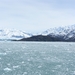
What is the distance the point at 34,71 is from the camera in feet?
66.8

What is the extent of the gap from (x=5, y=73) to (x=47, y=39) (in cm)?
14894

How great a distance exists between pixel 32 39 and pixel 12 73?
147 m

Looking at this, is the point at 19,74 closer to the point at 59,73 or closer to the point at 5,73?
the point at 5,73

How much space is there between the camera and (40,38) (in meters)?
167

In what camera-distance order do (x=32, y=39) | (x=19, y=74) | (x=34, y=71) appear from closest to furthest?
(x=19, y=74) → (x=34, y=71) → (x=32, y=39)

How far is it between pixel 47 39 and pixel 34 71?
147592 mm

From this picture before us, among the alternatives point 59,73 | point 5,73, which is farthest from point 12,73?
point 59,73

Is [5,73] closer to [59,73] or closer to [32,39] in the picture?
[59,73]

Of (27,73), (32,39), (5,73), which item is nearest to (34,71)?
(27,73)

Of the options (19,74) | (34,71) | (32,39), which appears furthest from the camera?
(32,39)

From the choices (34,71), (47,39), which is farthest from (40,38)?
(34,71)

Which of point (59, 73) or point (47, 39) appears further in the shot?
point (47, 39)

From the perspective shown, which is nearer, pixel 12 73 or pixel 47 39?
pixel 12 73

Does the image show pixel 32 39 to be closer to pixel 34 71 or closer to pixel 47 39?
pixel 47 39
